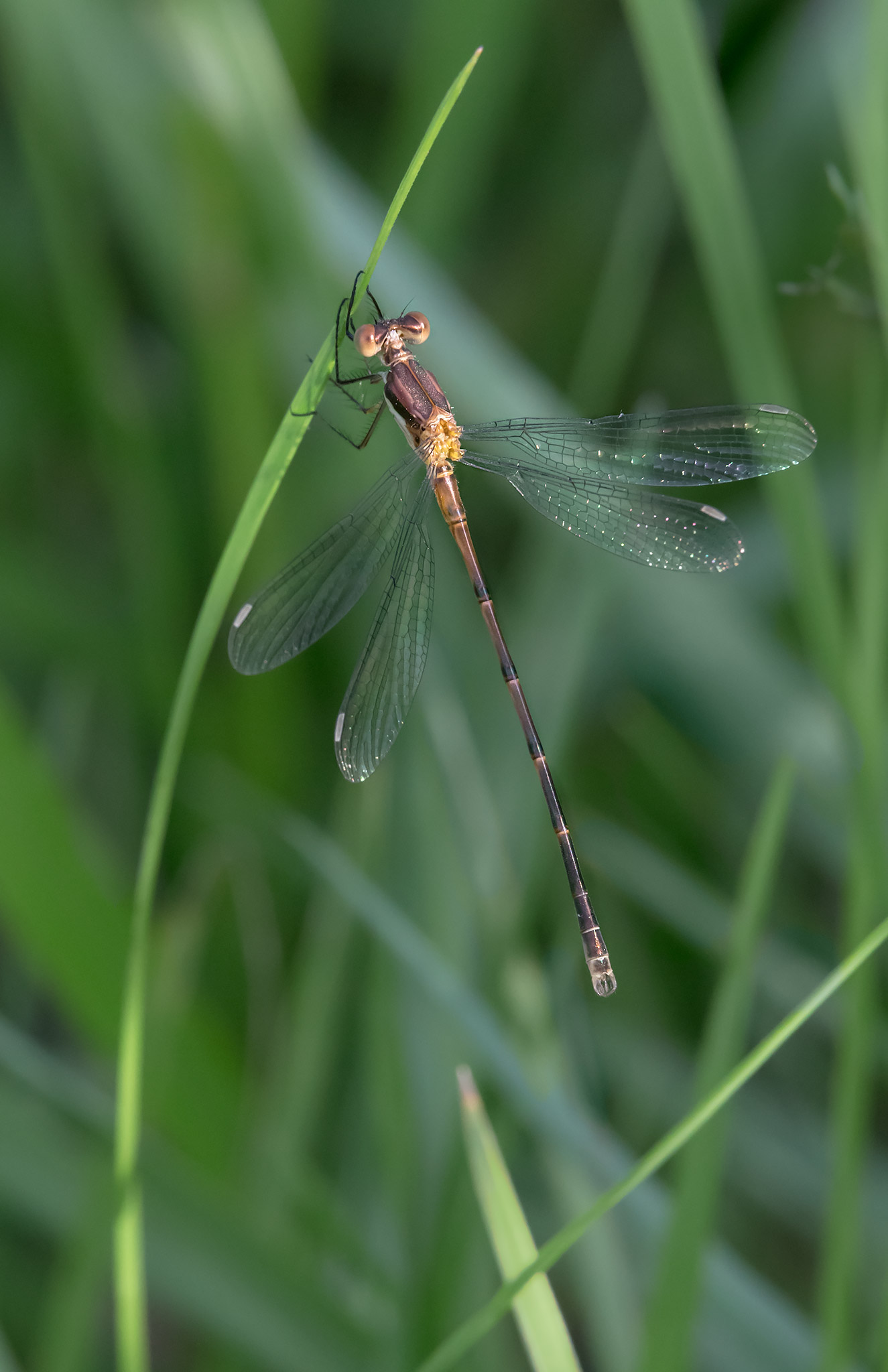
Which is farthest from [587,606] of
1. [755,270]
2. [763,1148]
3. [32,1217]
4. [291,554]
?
[32,1217]

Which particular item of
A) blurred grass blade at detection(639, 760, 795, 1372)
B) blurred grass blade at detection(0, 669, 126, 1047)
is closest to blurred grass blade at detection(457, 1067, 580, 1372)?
blurred grass blade at detection(639, 760, 795, 1372)

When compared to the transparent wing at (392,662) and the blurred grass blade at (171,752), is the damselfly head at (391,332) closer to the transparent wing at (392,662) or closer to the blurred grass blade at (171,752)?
the transparent wing at (392,662)

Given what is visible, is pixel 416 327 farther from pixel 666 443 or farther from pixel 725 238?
pixel 725 238

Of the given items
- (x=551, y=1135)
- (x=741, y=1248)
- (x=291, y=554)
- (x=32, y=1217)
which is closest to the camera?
(x=551, y=1135)

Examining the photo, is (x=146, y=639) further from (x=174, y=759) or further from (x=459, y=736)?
(x=174, y=759)

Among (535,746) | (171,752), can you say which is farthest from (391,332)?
(171,752)

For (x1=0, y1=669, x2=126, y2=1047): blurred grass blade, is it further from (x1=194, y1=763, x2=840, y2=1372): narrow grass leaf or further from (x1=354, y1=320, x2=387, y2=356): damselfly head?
(x1=354, y1=320, x2=387, y2=356): damselfly head
